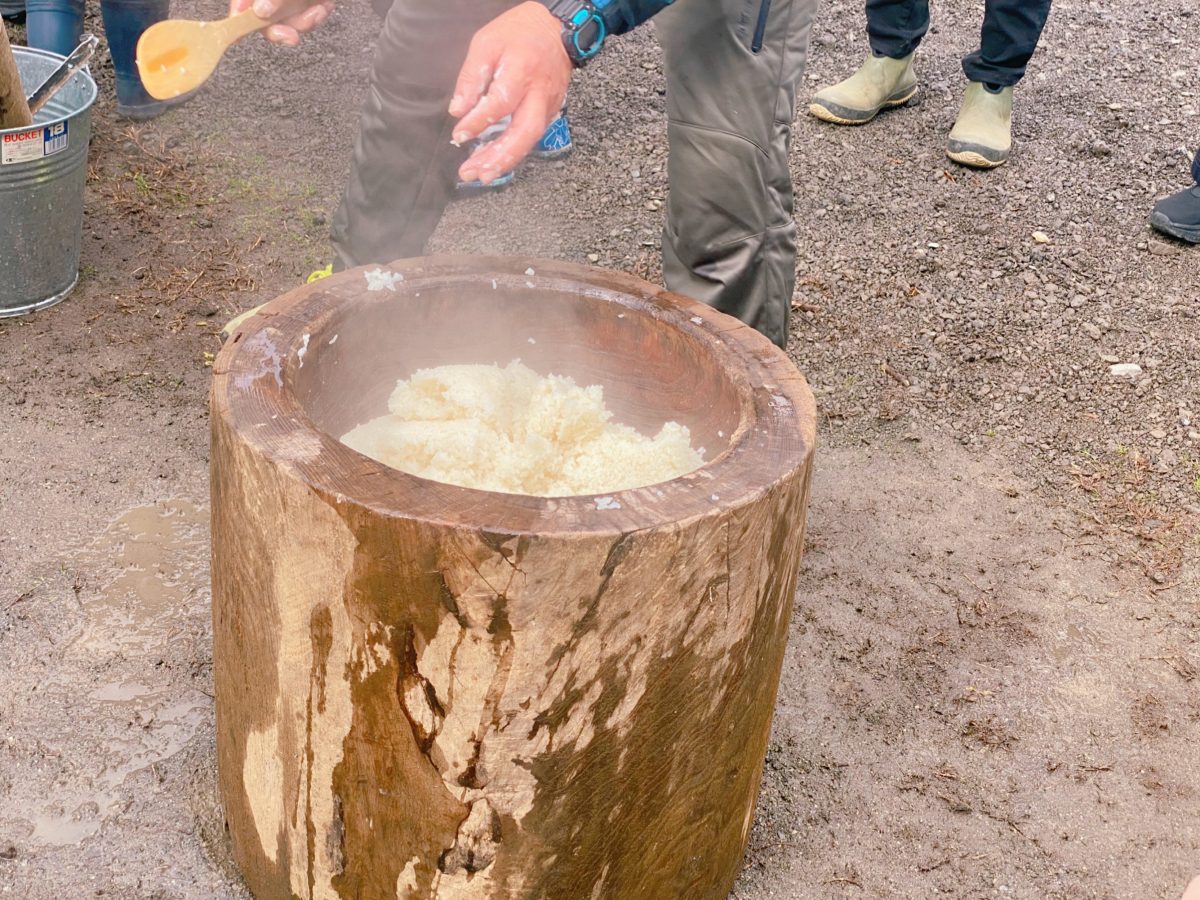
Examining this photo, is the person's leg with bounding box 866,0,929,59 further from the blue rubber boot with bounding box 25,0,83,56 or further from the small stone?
the blue rubber boot with bounding box 25,0,83,56

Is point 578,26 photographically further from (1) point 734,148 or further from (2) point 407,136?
A: (2) point 407,136

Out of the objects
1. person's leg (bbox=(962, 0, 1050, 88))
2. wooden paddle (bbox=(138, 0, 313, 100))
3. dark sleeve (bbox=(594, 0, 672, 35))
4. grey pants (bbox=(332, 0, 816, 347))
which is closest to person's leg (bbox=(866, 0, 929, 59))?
person's leg (bbox=(962, 0, 1050, 88))

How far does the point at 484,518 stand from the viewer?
1.39m

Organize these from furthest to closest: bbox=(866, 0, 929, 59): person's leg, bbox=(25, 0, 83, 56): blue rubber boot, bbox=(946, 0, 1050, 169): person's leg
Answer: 1. bbox=(866, 0, 929, 59): person's leg
2. bbox=(946, 0, 1050, 169): person's leg
3. bbox=(25, 0, 83, 56): blue rubber boot

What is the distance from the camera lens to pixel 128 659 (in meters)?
2.37

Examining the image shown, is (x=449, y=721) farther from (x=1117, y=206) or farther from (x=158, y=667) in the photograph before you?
(x=1117, y=206)

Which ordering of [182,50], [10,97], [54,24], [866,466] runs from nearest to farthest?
[182,50]
[10,97]
[866,466]
[54,24]

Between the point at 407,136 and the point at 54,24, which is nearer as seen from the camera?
the point at 407,136


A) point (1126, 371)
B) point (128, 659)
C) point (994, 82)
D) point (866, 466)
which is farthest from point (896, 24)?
point (128, 659)

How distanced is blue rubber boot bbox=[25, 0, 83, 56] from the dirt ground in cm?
37

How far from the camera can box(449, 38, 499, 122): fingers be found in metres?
1.68

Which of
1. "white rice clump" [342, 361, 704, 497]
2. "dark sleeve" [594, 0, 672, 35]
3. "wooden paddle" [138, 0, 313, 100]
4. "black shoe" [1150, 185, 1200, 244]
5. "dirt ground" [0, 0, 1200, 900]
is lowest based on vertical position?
"dirt ground" [0, 0, 1200, 900]

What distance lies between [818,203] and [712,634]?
316 centimetres

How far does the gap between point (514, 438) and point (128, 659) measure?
40.4 inches
